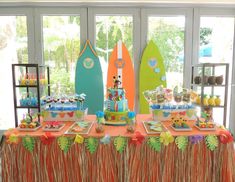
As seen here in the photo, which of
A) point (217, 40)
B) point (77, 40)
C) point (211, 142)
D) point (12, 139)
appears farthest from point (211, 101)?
point (12, 139)

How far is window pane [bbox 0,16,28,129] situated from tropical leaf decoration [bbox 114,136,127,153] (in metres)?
2.38

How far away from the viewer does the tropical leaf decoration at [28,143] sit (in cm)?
156

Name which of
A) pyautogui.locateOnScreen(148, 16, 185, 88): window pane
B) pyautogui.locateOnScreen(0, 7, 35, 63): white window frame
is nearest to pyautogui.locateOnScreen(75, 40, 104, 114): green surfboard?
pyautogui.locateOnScreen(0, 7, 35, 63): white window frame

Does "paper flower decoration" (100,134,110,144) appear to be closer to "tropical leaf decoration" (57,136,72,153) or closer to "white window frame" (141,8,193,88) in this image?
"tropical leaf decoration" (57,136,72,153)

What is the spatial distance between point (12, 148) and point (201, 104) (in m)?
2.24

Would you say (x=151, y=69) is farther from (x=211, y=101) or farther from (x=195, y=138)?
(x=195, y=138)

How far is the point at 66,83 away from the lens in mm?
3221

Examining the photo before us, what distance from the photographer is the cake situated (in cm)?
185

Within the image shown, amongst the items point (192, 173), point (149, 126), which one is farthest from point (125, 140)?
point (192, 173)

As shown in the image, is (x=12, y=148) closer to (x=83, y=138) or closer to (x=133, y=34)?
(x=83, y=138)

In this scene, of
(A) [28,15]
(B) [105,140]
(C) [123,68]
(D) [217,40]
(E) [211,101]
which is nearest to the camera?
(B) [105,140]

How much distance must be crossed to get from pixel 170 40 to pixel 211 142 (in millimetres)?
Answer: 2090

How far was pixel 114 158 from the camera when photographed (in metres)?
1.56

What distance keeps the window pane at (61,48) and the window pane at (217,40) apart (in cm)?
211
